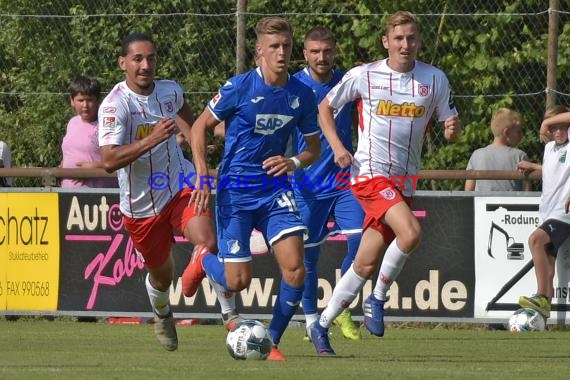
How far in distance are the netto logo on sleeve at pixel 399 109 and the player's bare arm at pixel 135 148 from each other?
1689mm

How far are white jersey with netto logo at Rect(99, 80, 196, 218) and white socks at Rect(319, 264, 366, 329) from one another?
1.31 meters

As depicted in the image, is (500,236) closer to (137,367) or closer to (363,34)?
(363,34)

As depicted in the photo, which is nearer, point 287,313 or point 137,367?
point 137,367

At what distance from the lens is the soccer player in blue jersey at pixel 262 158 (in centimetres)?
988

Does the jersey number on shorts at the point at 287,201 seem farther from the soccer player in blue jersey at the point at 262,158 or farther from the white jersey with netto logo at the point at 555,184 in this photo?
the white jersey with netto logo at the point at 555,184

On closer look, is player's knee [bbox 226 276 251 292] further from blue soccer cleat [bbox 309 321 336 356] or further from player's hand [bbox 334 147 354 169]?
player's hand [bbox 334 147 354 169]

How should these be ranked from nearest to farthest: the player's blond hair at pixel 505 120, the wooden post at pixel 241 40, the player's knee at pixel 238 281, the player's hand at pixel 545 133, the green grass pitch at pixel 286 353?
the green grass pitch at pixel 286 353 → the player's knee at pixel 238 281 → the player's hand at pixel 545 133 → the player's blond hair at pixel 505 120 → the wooden post at pixel 241 40

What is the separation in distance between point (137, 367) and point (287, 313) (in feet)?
3.79

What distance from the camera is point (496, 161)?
14.2 metres

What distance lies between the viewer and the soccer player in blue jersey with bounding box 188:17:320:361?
988cm

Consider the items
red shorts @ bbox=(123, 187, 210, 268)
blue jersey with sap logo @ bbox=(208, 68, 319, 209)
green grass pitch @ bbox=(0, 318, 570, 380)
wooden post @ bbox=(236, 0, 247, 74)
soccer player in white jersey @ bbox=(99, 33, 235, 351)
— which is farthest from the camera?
wooden post @ bbox=(236, 0, 247, 74)

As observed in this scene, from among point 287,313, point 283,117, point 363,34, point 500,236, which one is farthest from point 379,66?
point 363,34

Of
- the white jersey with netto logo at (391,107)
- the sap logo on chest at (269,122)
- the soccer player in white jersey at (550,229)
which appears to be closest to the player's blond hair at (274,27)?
the sap logo on chest at (269,122)

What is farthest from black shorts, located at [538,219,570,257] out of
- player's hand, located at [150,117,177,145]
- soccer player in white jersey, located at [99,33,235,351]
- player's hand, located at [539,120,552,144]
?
player's hand, located at [150,117,177,145]
